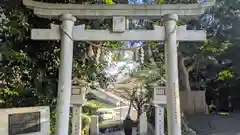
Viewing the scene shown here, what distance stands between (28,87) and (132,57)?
2.31 m

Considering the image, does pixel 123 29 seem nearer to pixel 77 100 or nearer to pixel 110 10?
pixel 110 10

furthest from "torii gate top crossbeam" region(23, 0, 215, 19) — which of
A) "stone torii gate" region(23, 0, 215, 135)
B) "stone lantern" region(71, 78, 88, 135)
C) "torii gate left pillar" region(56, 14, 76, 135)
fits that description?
"stone lantern" region(71, 78, 88, 135)

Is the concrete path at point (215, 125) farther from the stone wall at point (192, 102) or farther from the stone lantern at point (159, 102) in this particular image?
the stone lantern at point (159, 102)

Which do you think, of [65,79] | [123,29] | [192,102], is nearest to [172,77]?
[123,29]

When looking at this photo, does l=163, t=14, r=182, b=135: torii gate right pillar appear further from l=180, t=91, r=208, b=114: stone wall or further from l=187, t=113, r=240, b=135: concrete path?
l=180, t=91, r=208, b=114: stone wall

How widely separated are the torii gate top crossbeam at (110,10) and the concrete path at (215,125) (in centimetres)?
450

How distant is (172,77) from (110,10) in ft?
4.46

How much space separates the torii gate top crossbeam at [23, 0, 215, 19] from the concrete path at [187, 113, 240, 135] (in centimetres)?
450

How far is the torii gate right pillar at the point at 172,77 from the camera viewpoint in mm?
3334

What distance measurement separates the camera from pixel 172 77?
11.1ft

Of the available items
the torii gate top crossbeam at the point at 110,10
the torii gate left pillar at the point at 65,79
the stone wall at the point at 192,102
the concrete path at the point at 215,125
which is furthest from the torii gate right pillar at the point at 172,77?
the stone wall at the point at 192,102

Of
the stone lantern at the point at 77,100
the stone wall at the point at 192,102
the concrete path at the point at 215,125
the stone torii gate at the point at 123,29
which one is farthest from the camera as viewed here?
the stone wall at the point at 192,102

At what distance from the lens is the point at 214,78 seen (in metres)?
11.4

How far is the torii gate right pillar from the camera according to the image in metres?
3.33
